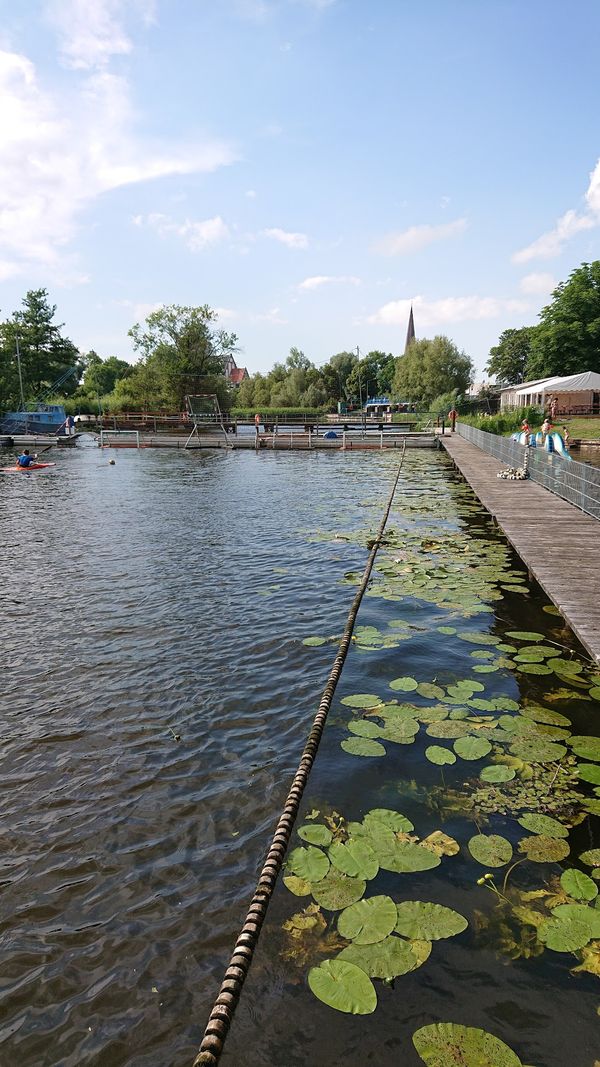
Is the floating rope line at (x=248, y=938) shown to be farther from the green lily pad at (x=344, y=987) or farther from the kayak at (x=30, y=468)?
the kayak at (x=30, y=468)

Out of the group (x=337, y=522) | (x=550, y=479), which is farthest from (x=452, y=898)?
(x=550, y=479)

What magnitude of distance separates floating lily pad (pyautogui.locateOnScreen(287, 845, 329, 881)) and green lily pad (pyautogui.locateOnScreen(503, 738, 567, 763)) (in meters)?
1.78

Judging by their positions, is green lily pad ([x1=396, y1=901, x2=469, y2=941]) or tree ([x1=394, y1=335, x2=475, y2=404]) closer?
green lily pad ([x1=396, y1=901, x2=469, y2=941])

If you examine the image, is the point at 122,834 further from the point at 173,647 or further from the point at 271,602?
the point at 271,602

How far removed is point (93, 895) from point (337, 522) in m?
11.4

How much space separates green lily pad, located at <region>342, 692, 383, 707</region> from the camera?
5.39m

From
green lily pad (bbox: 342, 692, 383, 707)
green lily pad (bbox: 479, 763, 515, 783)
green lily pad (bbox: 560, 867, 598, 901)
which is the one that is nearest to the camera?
green lily pad (bbox: 560, 867, 598, 901)

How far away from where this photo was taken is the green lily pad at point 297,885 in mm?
3242

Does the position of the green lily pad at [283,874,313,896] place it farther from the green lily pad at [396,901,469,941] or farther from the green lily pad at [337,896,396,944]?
the green lily pad at [396,901,469,941]

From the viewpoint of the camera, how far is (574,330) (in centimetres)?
5509

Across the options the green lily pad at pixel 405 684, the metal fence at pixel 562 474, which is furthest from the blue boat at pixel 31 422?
the green lily pad at pixel 405 684

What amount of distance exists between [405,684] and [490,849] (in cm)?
221

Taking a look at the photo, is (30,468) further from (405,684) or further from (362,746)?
(362,746)

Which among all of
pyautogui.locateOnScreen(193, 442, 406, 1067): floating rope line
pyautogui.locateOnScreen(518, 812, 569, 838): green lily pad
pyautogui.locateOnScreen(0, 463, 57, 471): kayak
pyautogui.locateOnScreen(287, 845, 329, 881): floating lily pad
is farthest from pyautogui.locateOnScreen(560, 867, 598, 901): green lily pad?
pyautogui.locateOnScreen(0, 463, 57, 471): kayak
